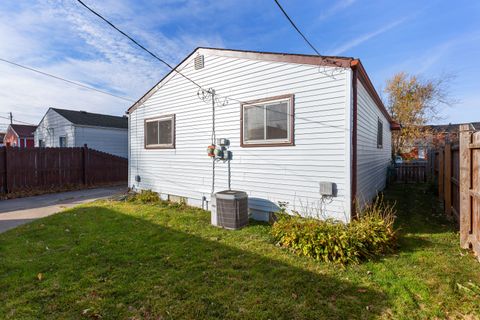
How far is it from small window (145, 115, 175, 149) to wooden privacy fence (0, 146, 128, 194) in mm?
6026

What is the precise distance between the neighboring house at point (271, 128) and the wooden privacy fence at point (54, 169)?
6663mm

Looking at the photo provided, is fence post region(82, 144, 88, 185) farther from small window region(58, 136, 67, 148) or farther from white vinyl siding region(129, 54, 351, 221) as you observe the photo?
small window region(58, 136, 67, 148)

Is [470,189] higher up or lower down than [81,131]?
lower down

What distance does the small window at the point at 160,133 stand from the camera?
8.36m

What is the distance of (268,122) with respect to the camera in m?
6.04

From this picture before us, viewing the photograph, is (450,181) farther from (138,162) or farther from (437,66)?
(437,66)

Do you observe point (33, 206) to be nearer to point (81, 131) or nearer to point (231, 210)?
point (231, 210)

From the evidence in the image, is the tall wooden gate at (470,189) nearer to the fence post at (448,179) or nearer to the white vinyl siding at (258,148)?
the white vinyl siding at (258,148)

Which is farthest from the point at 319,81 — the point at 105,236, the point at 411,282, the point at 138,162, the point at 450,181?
the point at 138,162

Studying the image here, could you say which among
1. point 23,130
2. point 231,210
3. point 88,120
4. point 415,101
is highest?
point 415,101

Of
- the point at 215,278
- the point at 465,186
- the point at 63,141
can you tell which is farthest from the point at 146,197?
the point at 63,141

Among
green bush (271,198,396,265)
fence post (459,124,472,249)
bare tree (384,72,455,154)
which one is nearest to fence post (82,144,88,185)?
green bush (271,198,396,265)

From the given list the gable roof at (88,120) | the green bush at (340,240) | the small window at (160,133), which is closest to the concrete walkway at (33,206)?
the small window at (160,133)

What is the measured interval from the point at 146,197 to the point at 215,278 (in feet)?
19.9
